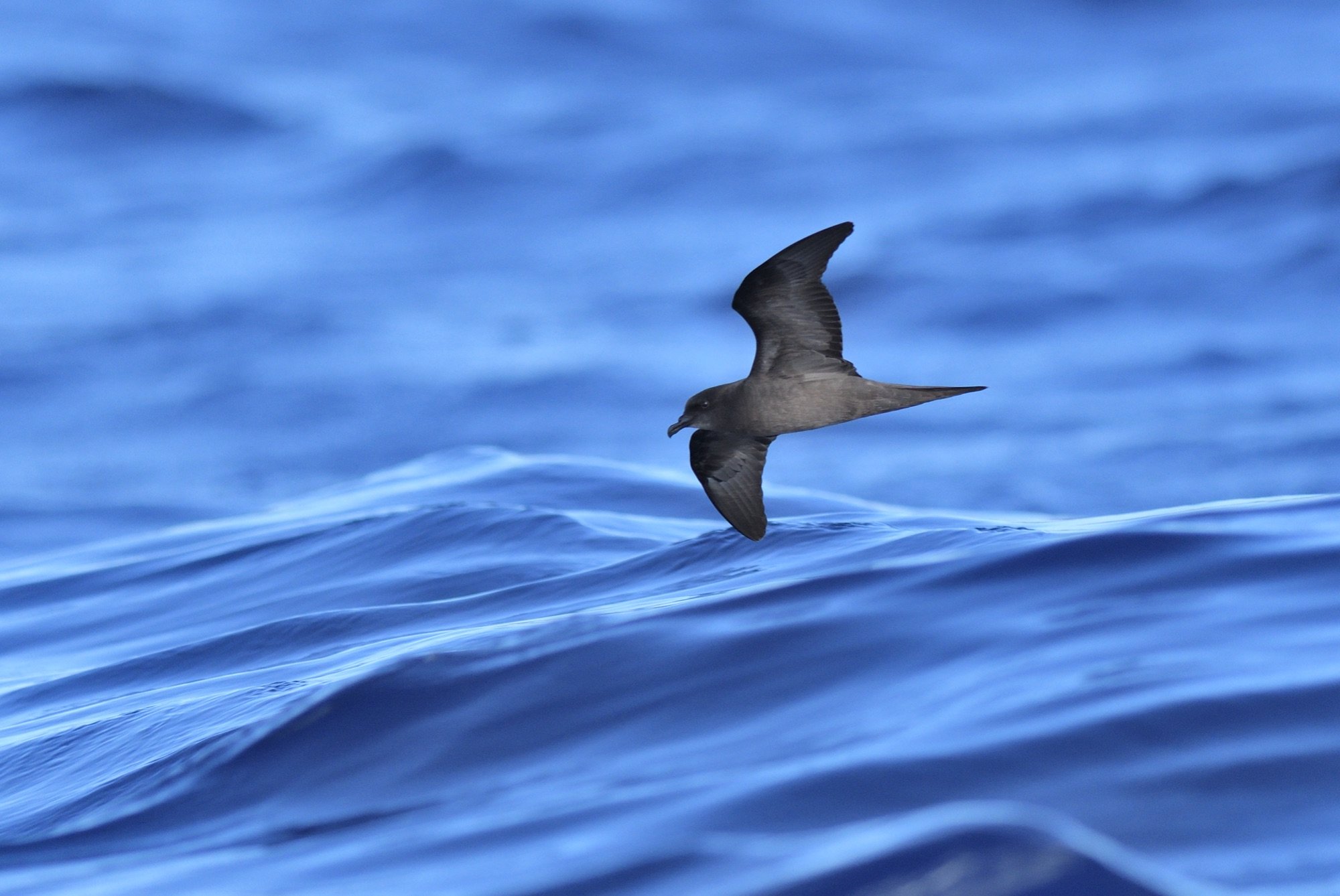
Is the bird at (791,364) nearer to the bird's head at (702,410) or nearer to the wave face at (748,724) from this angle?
the bird's head at (702,410)

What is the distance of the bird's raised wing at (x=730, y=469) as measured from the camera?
775 cm

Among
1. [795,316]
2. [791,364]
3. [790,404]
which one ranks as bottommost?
[790,404]

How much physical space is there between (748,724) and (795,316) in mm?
2003

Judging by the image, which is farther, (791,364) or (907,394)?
(791,364)

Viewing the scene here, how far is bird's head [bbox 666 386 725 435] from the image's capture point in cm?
668

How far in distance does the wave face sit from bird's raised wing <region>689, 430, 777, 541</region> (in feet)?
1.00


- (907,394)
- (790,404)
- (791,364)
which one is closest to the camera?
(907,394)

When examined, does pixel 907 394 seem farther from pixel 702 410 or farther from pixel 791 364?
pixel 702 410

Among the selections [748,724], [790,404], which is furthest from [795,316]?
[748,724]

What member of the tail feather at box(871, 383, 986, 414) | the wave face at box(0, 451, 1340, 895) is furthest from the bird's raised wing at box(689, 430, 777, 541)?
the tail feather at box(871, 383, 986, 414)

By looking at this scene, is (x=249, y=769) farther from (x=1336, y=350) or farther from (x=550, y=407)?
(x=1336, y=350)

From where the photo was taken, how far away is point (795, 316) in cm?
657

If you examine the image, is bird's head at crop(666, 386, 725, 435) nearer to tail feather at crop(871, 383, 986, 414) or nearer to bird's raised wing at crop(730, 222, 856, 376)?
bird's raised wing at crop(730, 222, 856, 376)

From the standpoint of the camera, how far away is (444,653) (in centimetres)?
627
